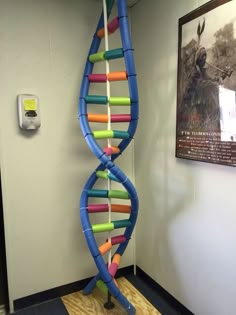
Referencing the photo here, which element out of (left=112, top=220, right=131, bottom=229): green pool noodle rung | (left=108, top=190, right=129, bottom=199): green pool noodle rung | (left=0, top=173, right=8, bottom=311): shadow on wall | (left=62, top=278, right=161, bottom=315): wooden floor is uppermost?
(left=108, top=190, right=129, bottom=199): green pool noodle rung

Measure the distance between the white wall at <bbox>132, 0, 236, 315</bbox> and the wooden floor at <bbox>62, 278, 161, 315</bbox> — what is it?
0.20 metres

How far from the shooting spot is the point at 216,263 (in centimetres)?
152

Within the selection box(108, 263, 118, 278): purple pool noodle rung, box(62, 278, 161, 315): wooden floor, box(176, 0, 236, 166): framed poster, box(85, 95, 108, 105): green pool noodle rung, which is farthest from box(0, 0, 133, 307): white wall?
box(176, 0, 236, 166): framed poster

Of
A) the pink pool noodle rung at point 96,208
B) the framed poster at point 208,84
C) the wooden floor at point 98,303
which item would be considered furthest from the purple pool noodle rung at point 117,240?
the framed poster at point 208,84

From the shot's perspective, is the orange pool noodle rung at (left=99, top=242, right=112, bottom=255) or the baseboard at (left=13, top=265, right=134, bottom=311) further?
the baseboard at (left=13, top=265, right=134, bottom=311)

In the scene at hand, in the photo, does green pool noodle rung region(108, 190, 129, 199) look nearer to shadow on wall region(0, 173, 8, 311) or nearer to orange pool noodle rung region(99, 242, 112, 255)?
orange pool noodle rung region(99, 242, 112, 255)

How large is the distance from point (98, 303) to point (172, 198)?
3.17 feet

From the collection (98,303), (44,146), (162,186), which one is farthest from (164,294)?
(44,146)

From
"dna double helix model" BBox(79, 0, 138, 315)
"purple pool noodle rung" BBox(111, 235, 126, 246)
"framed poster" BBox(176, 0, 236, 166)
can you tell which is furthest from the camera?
"purple pool noodle rung" BBox(111, 235, 126, 246)

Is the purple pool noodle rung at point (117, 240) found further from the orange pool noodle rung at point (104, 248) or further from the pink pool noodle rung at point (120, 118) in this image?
the pink pool noodle rung at point (120, 118)

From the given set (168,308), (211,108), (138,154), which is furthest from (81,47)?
(168,308)

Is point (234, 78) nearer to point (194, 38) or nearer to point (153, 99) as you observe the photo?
point (194, 38)

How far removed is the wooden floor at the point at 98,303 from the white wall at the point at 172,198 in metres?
0.20

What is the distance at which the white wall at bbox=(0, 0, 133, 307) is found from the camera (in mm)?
1771
